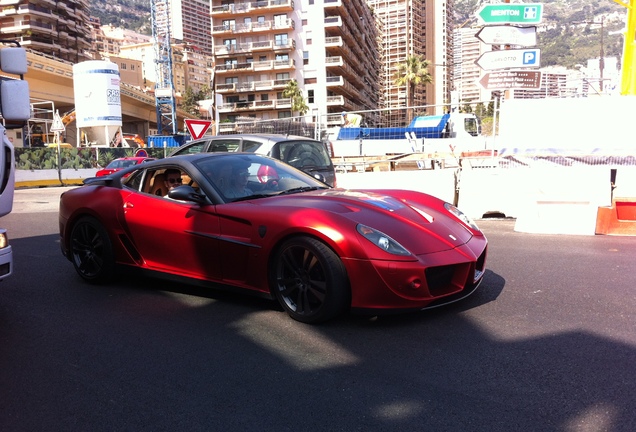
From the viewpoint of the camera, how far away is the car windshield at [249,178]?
470 centimetres

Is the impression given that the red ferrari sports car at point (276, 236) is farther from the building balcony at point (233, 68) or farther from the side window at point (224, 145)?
the building balcony at point (233, 68)

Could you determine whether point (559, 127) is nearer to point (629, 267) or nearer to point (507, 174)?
point (507, 174)

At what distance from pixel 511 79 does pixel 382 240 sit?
355 inches

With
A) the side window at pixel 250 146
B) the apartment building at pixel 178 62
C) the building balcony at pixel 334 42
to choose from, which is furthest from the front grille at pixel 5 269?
the apartment building at pixel 178 62

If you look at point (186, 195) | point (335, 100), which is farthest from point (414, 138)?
point (335, 100)

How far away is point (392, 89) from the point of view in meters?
172

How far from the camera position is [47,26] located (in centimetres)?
8800

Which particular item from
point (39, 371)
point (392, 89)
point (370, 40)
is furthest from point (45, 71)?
point (392, 89)

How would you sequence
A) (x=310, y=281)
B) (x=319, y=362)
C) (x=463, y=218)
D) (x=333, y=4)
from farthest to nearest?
1. (x=333, y=4)
2. (x=463, y=218)
3. (x=310, y=281)
4. (x=319, y=362)

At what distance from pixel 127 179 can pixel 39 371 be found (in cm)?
238

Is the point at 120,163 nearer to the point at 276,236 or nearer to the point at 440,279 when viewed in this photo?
the point at 276,236

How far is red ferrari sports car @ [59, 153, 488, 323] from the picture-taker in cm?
378

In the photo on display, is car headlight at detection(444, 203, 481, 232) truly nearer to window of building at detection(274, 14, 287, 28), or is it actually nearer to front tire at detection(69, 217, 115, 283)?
front tire at detection(69, 217, 115, 283)

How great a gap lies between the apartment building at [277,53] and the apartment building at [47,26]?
1264 inches
